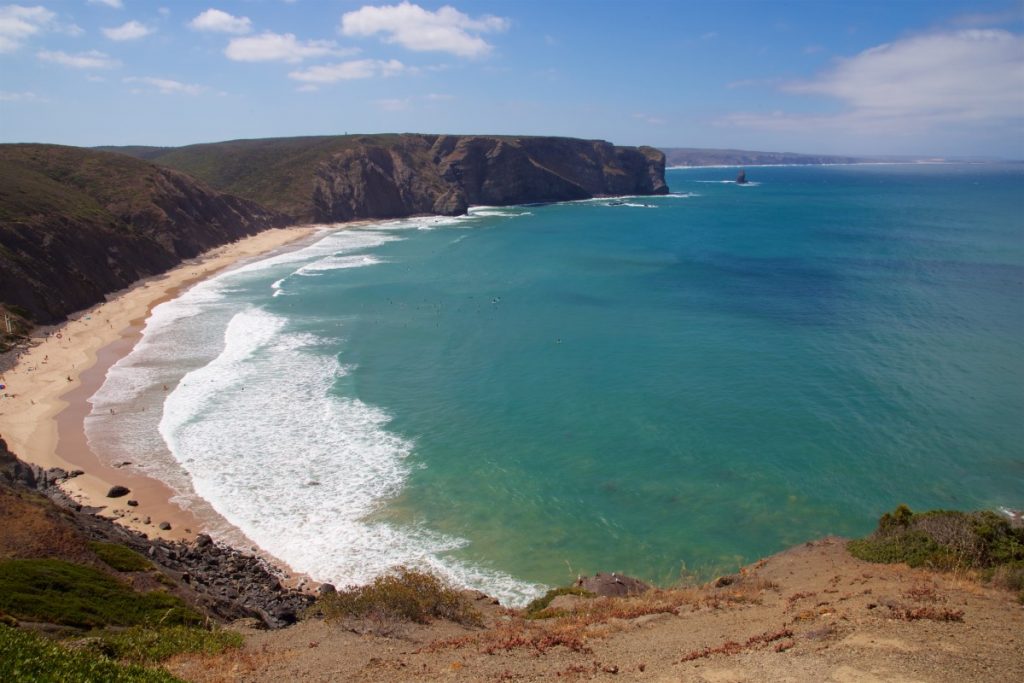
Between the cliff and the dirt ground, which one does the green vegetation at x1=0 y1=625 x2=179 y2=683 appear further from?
the cliff

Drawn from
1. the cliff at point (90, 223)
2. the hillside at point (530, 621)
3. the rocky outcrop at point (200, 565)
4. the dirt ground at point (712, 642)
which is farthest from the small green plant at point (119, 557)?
the cliff at point (90, 223)

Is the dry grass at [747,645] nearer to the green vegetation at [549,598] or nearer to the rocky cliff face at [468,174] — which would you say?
the green vegetation at [549,598]

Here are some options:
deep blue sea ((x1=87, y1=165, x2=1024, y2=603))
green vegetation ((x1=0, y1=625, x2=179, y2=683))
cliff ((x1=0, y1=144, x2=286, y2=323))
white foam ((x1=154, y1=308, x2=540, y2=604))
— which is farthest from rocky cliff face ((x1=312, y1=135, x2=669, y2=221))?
green vegetation ((x1=0, y1=625, x2=179, y2=683))

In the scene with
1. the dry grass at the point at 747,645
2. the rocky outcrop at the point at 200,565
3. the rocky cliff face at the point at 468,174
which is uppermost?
the rocky cliff face at the point at 468,174

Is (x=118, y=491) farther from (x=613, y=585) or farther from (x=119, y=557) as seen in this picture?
(x=613, y=585)

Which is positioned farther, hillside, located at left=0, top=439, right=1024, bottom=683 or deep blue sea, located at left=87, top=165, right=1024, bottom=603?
deep blue sea, located at left=87, top=165, right=1024, bottom=603

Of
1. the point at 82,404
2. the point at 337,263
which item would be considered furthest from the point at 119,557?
the point at 337,263
